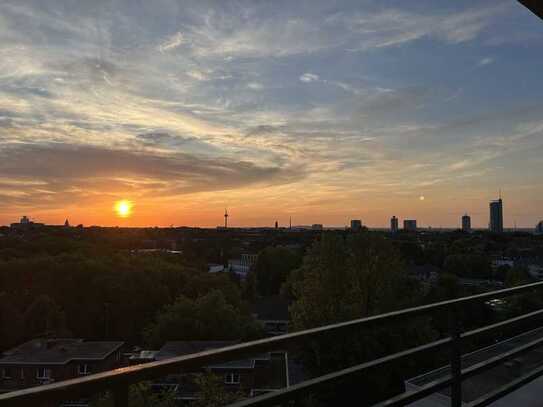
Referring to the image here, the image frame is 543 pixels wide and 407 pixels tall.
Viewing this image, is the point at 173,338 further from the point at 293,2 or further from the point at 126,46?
the point at 293,2

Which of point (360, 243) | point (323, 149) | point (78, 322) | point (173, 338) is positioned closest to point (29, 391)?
point (360, 243)

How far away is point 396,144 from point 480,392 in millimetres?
15429

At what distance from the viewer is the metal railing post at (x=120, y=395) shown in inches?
46.9

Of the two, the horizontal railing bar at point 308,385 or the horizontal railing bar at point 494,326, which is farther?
the horizontal railing bar at point 494,326

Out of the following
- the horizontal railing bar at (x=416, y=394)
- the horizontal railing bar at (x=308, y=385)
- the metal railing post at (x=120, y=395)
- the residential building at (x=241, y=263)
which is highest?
the metal railing post at (x=120, y=395)

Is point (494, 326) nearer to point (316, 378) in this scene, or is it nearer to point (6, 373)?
point (316, 378)

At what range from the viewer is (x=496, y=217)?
359ft

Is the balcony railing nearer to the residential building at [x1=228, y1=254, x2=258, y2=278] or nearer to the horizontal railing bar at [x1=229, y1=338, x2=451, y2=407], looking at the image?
the horizontal railing bar at [x1=229, y1=338, x2=451, y2=407]

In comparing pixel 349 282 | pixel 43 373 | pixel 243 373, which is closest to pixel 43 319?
pixel 43 373

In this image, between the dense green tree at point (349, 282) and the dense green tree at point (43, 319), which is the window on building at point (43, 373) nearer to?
the dense green tree at point (43, 319)

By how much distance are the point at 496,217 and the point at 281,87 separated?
112m

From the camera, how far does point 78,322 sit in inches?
1292

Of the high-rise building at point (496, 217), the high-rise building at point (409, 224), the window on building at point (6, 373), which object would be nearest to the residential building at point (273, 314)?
the window on building at point (6, 373)

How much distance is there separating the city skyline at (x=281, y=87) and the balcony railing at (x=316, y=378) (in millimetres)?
1930
